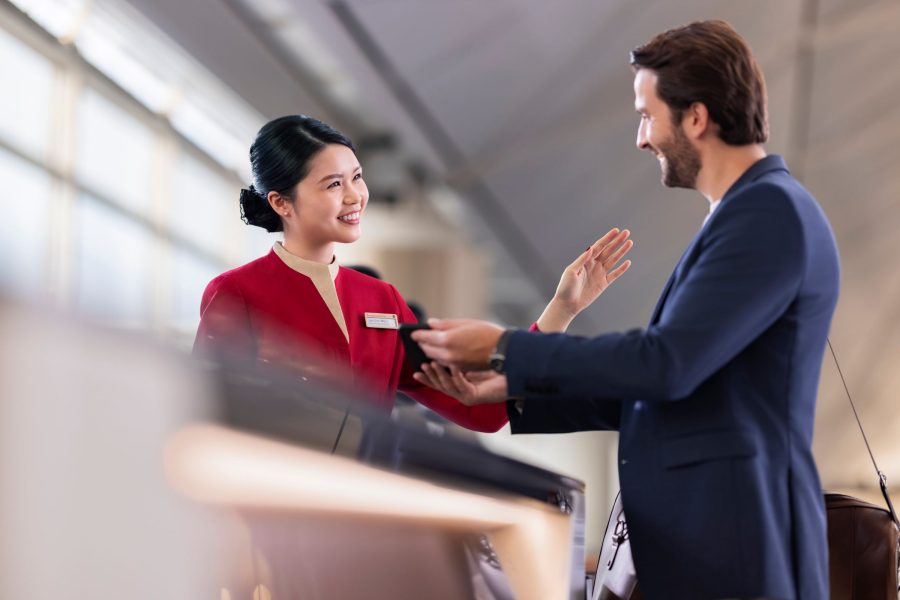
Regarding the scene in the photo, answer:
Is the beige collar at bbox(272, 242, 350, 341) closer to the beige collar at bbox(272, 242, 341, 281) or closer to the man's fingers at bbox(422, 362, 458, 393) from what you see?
the beige collar at bbox(272, 242, 341, 281)

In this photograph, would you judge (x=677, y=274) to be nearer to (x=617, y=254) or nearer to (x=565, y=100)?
(x=617, y=254)

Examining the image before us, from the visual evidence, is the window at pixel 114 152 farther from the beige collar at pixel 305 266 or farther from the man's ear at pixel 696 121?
the man's ear at pixel 696 121

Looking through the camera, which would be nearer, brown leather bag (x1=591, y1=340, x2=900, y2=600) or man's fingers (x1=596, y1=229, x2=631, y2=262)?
brown leather bag (x1=591, y1=340, x2=900, y2=600)

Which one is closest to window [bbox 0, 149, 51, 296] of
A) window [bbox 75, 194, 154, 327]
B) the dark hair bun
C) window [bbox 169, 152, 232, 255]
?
window [bbox 75, 194, 154, 327]

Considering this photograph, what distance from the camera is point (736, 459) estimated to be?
85.8 inches

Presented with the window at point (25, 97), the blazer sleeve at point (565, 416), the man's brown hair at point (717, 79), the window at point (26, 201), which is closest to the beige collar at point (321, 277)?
the blazer sleeve at point (565, 416)

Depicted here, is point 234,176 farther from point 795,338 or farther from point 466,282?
point 795,338

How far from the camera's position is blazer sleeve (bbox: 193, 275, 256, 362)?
8.55 ft

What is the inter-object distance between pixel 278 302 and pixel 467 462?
95 cm

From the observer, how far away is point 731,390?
223 centimetres

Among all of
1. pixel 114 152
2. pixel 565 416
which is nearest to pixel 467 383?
pixel 565 416

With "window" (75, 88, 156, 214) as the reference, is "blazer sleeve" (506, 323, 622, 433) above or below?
below

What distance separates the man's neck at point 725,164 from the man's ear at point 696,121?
0.16 feet

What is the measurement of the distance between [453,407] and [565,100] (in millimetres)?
10562
